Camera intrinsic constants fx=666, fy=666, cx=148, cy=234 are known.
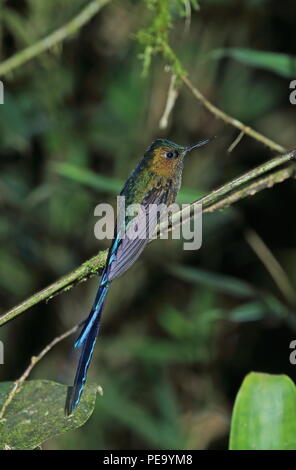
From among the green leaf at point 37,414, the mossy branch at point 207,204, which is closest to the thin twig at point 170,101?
the mossy branch at point 207,204

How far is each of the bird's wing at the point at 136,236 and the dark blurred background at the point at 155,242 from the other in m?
1.40

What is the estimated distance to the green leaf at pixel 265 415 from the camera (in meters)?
1.20

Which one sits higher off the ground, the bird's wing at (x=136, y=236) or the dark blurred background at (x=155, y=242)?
the dark blurred background at (x=155, y=242)

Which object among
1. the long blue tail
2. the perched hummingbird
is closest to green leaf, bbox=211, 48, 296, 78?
the perched hummingbird

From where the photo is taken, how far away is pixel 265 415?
48.4 inches

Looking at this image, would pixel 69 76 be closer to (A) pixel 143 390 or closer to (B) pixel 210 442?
(A) pixel 143 390

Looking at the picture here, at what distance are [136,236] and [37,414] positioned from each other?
49cm

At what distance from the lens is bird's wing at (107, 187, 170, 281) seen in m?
1.50

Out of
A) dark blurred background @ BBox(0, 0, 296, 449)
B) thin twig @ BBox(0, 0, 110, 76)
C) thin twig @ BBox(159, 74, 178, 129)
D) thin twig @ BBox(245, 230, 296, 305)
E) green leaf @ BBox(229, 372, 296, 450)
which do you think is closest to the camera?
green leaf @ BBox(229, 372, 296, 450)

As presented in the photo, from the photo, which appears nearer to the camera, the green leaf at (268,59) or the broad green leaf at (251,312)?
the green leaf at (268,59)

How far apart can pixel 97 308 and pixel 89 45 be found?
2.31m

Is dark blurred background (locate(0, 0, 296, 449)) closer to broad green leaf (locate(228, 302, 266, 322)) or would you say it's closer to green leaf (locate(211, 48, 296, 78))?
broad green leaf (locate(228, 302, 266, 322))

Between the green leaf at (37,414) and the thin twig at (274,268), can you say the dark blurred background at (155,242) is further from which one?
the green leaf at (37,414)

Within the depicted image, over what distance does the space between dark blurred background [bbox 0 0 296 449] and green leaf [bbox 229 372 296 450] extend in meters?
1.84
